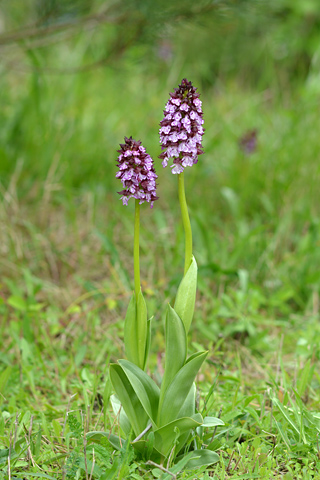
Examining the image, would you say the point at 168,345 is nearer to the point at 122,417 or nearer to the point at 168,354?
the point at 168,354

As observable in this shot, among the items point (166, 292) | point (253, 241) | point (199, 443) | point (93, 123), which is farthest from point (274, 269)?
point (93, 123)

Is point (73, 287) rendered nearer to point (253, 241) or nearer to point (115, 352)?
point (115, 352)

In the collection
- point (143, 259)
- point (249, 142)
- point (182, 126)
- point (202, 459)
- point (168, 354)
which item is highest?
point (249, 142)

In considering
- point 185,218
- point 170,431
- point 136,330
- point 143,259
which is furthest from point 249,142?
point 170,431

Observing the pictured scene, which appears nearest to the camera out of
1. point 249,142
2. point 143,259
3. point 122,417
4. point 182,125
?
point 182,125

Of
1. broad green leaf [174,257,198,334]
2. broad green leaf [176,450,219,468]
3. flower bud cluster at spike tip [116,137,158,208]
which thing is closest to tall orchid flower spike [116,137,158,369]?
flower bud cluster at spike tip [116,137,158,208]

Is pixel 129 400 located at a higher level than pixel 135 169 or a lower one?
lower
